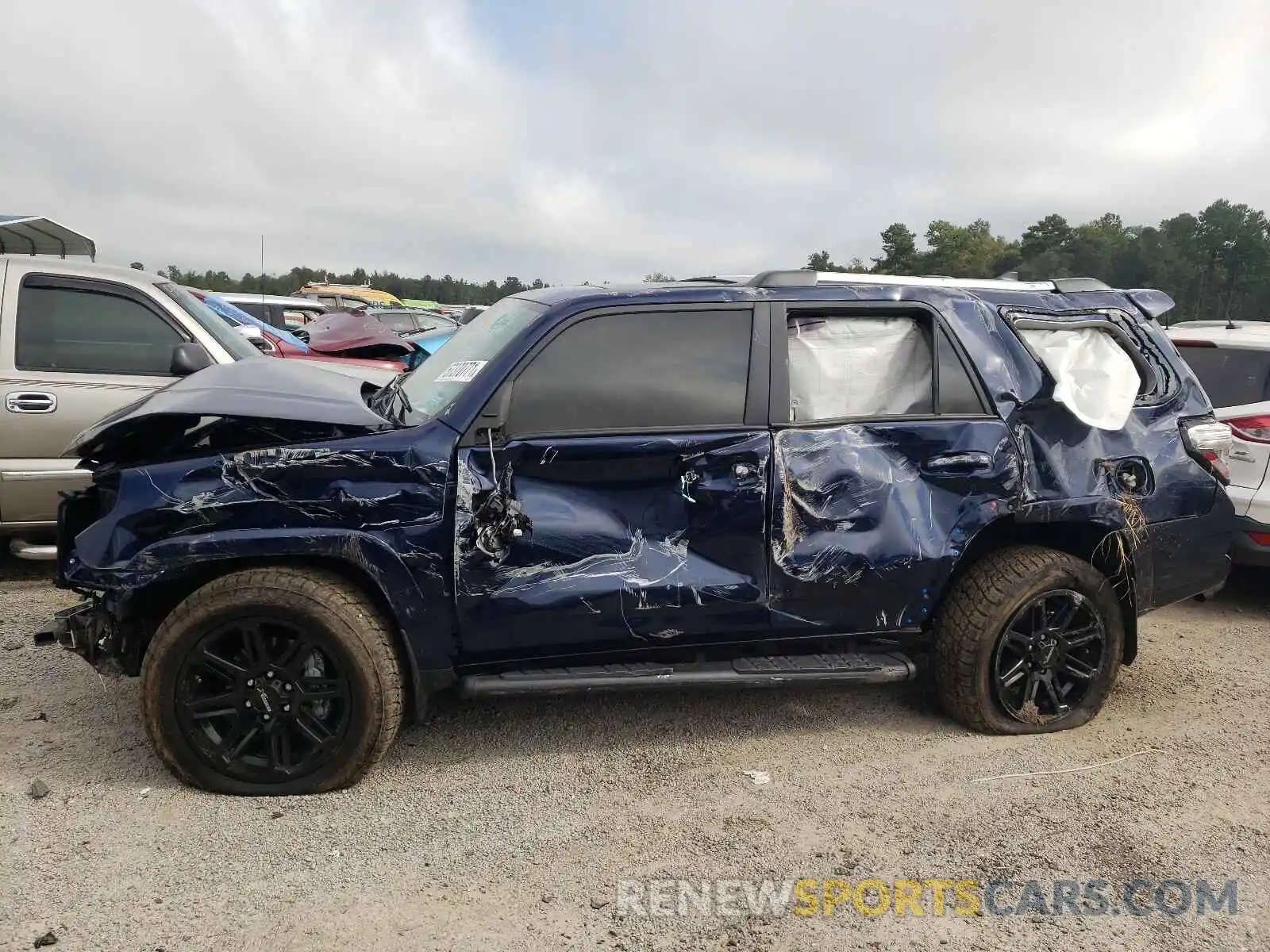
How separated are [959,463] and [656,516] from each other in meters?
1.22

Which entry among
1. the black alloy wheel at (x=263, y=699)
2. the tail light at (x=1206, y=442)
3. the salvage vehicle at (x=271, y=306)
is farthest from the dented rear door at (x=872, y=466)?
the salvage vehicle at (x=271, y=306)

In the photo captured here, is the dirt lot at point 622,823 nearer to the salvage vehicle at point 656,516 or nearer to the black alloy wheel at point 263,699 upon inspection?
the black alloy wheel at point 263,699

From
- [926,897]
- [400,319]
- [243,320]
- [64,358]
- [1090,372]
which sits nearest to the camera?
[926,897]

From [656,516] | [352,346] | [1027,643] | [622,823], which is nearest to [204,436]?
[656,516]

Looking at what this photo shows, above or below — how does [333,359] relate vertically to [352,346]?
below

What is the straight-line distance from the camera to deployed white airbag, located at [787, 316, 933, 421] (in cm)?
342

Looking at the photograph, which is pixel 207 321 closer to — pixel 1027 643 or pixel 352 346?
pixel 352 346

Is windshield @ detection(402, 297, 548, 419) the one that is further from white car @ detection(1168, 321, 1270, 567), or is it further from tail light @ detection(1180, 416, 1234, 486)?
white car @ detection(1168, 321, 1270, 567)

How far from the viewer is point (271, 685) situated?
3031 millimetres

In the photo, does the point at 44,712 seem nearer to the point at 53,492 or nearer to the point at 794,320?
the point at 53,492

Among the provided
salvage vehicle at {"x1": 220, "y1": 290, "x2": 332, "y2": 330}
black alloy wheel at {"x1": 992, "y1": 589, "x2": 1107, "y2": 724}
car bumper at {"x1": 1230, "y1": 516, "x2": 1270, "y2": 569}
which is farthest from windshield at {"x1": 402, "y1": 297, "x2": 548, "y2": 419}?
salvage vehicle at {"x1": 220, "y1": 290, "x2": 332, "y2": 330}

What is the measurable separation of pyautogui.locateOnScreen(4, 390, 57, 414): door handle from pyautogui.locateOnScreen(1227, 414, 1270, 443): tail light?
6.76 meters

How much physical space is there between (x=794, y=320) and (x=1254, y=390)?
3533 millimetres

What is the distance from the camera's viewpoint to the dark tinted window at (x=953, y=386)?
3.52m
